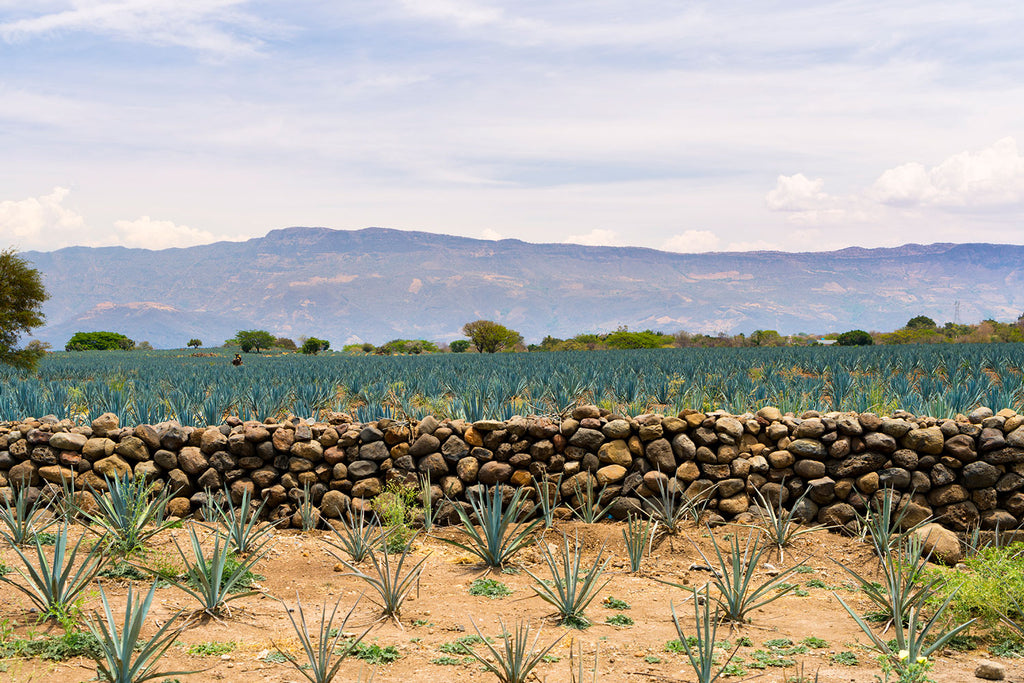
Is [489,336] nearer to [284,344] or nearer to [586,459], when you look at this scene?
[284,344]

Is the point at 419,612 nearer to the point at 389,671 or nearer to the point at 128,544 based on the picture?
the point at 389,671

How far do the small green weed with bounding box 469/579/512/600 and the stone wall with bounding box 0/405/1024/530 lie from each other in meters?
1.69

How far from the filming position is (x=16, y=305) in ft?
82.4

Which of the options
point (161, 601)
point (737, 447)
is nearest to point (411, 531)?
point (161, 601)

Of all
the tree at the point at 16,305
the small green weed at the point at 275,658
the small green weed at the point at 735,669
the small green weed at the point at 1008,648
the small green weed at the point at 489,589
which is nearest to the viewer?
the small green weed at the point at 735,669

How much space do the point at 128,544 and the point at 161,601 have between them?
3.81 ft

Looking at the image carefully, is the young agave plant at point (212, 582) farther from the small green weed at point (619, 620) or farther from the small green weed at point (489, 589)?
the small green weed at point (619, 620)

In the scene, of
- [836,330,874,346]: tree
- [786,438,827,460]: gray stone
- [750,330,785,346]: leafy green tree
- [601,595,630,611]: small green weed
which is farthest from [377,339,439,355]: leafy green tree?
[601,595,630,611]: small green weed

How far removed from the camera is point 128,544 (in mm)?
6148

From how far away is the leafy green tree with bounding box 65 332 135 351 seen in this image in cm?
8669

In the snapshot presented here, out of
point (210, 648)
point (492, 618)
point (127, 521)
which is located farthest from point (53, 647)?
point (492, 618)

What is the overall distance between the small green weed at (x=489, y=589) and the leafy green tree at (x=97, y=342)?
9400 cm

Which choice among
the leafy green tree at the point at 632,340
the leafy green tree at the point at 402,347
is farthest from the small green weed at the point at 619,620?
the leafy green tree at the point at 632,340

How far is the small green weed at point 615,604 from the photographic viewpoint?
5.45 meters
